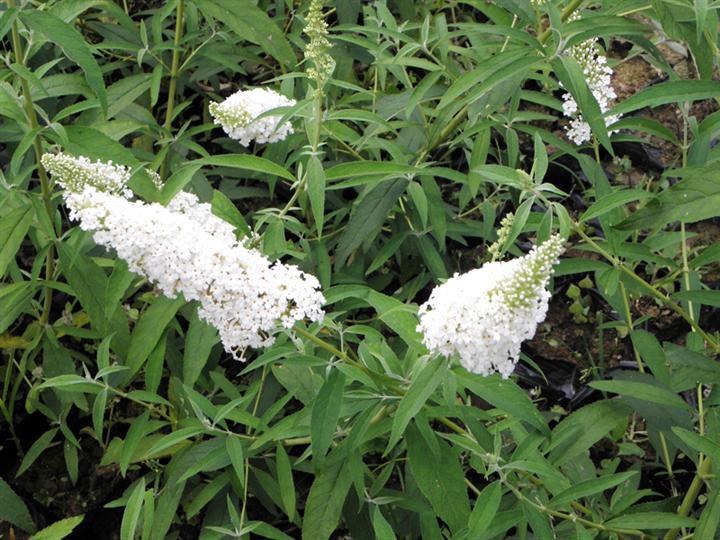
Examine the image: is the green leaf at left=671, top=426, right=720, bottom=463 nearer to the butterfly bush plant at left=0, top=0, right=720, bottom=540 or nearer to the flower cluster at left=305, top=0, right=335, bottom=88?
the butterfly bush plant at left=0, top=0, right=720, bottom=540

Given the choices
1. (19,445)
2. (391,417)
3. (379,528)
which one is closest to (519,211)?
(391,417)

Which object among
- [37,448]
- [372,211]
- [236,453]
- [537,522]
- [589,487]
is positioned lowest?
[37,448]

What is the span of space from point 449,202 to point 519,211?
222cm

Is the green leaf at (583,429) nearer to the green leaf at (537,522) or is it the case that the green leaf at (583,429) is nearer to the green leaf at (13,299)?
the green leaf at (537,522)

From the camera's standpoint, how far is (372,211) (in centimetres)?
346

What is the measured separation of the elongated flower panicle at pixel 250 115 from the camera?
3.05 metres

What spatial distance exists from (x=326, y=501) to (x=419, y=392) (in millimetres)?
870

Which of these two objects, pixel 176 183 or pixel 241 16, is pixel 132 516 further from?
pixel 241 16

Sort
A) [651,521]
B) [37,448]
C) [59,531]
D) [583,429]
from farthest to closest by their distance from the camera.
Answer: [37,448] < [59,531] < [583,429] < [651,521]

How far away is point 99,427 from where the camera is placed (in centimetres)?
298

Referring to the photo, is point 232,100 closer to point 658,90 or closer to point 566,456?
point 658,90

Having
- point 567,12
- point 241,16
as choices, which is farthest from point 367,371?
point 241,16

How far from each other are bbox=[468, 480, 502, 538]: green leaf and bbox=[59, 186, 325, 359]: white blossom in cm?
70

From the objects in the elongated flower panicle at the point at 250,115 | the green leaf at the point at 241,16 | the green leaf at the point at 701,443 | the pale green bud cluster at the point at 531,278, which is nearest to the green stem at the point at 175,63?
the green leaf at the point at 241,16
